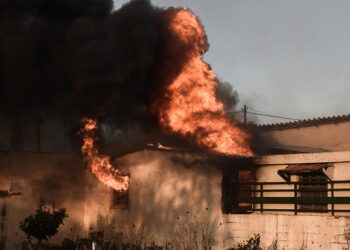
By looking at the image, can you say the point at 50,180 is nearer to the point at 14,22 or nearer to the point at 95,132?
the point at 95,132

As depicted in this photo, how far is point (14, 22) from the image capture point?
1873 centimetres

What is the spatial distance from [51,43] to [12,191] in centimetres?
657

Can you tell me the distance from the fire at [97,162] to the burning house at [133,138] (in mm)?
45

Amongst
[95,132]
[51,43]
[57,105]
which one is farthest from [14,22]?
[95,132]

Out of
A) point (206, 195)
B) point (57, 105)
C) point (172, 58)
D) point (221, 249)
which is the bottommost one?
point (221, 249)

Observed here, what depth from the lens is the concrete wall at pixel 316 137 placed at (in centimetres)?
2452

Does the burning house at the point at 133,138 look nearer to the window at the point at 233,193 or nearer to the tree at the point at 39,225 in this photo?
the window at the point at 233,193

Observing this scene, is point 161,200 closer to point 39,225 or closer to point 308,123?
point 39,225

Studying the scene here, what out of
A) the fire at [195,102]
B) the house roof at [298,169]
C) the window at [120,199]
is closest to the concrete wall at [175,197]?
the window at [120,199]

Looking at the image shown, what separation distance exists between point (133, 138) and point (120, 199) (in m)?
3.55

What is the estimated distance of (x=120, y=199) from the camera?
60.2 ft

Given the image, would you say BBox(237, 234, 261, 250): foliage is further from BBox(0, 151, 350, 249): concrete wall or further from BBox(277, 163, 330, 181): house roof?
BBox(277, 163, 330, 181): house roof

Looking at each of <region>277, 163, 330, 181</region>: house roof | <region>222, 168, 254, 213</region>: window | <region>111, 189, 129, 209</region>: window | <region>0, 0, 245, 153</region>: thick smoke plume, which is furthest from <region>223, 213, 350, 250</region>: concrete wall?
<region>0, 0, 245, 153</region>: thick smoke plume

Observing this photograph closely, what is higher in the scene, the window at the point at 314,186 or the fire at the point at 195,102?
the fire at the point at 195,102
